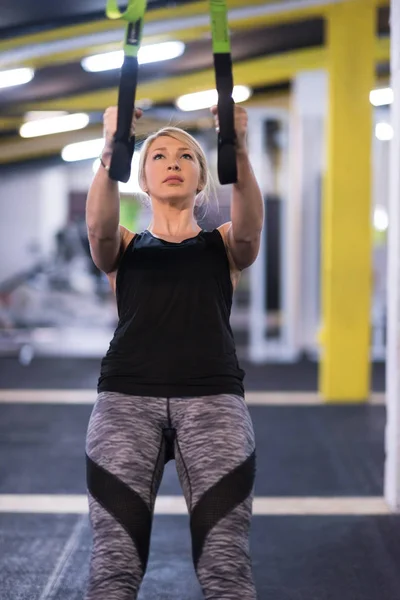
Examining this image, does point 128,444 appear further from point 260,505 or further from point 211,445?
point 260,505

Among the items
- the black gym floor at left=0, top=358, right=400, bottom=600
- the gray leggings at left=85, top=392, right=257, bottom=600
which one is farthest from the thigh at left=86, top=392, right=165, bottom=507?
the black gym floor at left=0, top=358, right=400, bottom=600

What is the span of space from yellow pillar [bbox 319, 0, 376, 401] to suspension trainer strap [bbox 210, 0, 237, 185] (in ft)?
11.9

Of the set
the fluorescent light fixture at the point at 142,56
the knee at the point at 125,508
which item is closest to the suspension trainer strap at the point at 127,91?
the knee at the point at 125,508

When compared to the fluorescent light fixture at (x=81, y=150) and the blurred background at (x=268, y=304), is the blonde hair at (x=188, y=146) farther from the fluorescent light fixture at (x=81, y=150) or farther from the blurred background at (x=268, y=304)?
the fluorescent light fixture at (x=81, y=150)

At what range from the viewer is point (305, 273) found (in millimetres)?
7375

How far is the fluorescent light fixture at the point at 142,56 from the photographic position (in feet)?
17.4

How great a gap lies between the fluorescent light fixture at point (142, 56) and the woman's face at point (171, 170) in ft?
12.8

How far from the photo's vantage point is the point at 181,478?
145cm

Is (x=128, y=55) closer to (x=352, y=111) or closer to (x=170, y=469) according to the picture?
(x=170, y=469)

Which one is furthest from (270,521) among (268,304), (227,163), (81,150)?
(81,150)

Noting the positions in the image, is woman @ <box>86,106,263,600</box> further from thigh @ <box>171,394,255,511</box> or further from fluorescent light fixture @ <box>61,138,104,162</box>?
fluorescent light fixture @ <box>61,138,104,162</box>

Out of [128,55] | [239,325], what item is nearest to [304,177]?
[239,325]

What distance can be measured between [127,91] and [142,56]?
4192 mm

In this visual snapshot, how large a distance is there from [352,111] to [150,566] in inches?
137
